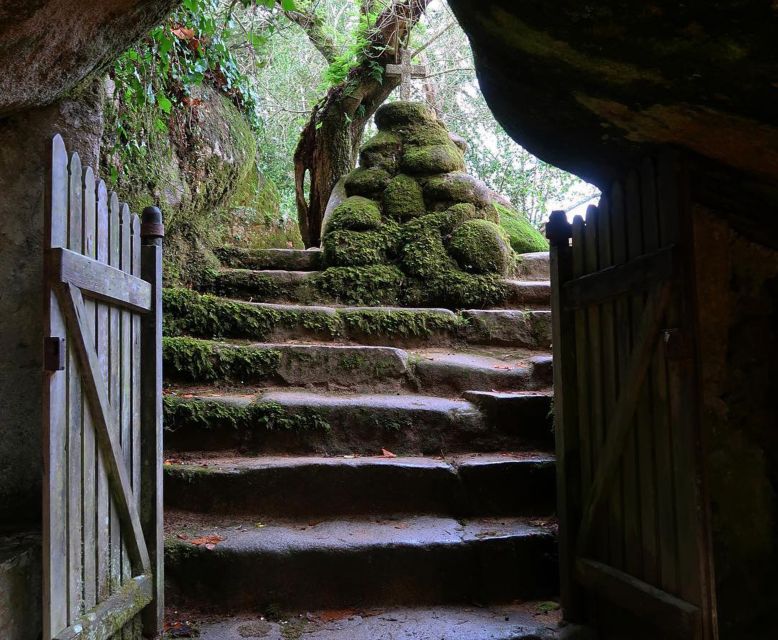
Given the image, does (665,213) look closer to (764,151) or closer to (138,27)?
(764,151)

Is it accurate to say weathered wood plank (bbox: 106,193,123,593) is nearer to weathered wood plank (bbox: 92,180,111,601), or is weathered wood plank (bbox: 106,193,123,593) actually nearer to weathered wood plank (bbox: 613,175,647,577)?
weathered wood plank (bbox: 92,180,111,601)

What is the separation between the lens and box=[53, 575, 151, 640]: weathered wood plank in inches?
74.4

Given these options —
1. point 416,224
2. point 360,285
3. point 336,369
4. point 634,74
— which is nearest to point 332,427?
point 336,369

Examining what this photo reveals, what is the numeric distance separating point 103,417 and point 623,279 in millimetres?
1943

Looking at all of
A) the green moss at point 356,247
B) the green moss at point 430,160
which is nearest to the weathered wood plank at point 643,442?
the green moss at point 356,247

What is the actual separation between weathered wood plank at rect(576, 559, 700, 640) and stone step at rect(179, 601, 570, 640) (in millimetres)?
265

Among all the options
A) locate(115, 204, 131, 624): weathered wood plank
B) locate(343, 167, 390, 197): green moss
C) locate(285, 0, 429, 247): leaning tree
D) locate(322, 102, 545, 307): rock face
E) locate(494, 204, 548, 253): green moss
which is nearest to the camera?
locate(115, 204, 131, 624): weathered wood plank

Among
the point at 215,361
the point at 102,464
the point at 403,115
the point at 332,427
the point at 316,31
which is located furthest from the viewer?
the point at 316,31

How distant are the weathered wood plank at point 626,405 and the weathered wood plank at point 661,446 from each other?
49mm

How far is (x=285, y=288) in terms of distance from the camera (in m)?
5.19

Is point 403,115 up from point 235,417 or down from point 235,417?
up

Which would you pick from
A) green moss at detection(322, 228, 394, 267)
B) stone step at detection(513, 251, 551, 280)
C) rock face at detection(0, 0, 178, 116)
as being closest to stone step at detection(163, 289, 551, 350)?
green moss at detection(322, 228, 394, 267)

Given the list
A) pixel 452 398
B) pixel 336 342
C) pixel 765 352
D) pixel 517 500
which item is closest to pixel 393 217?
pixel 336 342

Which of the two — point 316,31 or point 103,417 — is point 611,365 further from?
point 316,31
